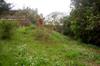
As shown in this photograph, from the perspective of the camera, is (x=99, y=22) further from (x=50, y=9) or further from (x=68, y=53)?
(x=50, y=9)

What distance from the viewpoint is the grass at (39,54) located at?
3.41 m

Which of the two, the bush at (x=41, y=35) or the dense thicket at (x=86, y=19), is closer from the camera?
the bush at (x=41, y=35)

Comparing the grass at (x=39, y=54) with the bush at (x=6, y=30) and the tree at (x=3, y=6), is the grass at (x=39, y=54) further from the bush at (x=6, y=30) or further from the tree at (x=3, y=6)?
the tree at (x=3, y=6)

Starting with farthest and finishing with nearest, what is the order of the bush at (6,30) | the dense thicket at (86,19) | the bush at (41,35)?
1. the dense thicket at (86,19)
2. the bush at (41,35)
3. the bush at (6,30)

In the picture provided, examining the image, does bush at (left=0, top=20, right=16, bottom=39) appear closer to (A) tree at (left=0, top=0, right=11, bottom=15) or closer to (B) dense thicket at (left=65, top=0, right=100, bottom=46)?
(B) dense thicket at (left=65, top=0, right=100, bottom=46)

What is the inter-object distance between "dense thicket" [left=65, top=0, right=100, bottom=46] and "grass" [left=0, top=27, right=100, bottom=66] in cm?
299

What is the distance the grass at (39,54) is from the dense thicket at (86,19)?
9.80 feet

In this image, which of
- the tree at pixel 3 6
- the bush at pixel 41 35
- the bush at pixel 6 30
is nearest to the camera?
the bush at pixel 6 30

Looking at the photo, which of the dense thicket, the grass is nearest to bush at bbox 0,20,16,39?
the grass

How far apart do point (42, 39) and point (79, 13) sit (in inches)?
162

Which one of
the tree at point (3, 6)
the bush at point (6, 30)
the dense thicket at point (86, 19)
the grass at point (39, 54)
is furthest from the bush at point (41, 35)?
the tree at point (3, 6)

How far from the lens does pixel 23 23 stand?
14148mm

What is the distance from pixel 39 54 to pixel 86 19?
655 centimetres

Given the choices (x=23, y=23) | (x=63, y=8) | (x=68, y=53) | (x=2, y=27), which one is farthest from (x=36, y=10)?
(x=2, y=27)
